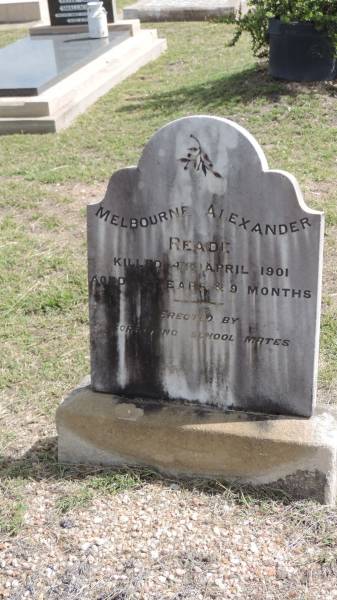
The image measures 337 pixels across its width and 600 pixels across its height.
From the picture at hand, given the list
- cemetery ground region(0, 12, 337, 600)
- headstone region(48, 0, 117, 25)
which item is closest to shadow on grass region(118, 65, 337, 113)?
cemetery ground region(0, 12, 337, 600)

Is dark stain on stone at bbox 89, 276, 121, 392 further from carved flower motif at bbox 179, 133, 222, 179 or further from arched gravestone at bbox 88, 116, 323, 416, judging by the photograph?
carved flower motif at bbox 179, 133, 222, 179

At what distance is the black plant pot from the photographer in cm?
846

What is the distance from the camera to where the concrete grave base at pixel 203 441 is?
315cm

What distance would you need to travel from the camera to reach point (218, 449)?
3248mm

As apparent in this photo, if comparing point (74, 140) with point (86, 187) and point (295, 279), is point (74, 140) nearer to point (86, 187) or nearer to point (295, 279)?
point (86, 187)

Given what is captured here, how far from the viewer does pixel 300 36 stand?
27.8ft

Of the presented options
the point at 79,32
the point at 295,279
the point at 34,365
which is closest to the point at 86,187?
the point at 34,365

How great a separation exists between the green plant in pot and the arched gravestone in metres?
5.68

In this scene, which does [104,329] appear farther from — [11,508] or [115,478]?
[11,508]

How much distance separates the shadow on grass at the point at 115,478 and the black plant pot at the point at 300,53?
20.4 feet

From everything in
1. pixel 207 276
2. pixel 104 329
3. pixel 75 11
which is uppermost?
pixel 75 11

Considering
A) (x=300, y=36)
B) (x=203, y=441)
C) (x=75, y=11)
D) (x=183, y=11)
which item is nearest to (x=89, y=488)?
(x=203, y=441)

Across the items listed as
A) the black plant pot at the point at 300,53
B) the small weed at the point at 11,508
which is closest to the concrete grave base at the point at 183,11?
the black plant pot at the point at 300,53

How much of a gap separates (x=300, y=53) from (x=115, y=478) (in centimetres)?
640
